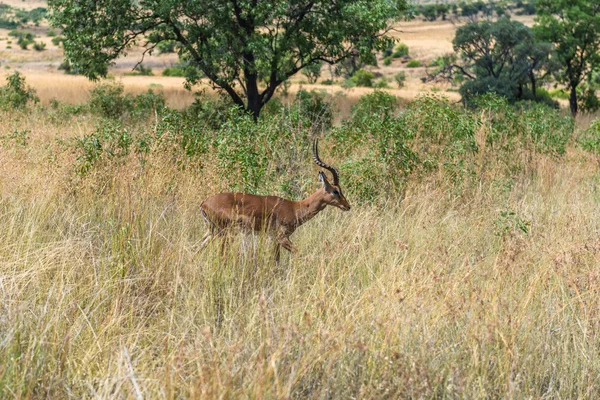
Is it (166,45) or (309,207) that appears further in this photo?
(166,45)

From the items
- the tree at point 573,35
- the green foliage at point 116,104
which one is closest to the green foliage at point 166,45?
the green foliage at point 116,104

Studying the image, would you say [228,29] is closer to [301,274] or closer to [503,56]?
[301,274]

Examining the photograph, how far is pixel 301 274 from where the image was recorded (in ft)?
17.9

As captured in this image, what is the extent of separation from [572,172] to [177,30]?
987 centimetres

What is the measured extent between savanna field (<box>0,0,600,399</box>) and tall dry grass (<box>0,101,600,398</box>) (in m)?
0.02

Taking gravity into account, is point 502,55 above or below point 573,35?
below

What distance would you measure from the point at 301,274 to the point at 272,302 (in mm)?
761

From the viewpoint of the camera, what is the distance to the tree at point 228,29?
15.4 metres

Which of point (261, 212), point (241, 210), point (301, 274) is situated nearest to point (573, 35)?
point (261, 212)

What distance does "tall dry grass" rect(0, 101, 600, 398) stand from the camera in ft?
12.4

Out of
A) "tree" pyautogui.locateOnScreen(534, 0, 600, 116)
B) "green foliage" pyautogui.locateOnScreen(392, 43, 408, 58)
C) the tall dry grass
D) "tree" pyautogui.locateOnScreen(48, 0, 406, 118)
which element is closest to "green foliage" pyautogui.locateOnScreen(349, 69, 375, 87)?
"green foliage" pyautogui.locateOnScreen(392, 43, 408, 58)

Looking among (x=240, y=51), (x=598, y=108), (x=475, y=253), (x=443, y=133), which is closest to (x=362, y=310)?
(x=475, y=253)

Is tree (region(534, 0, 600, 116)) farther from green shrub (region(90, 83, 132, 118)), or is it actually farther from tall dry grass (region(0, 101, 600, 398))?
tall dry grass (region(0, 101, 600, 398))

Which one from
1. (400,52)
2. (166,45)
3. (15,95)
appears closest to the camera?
(166,45)
